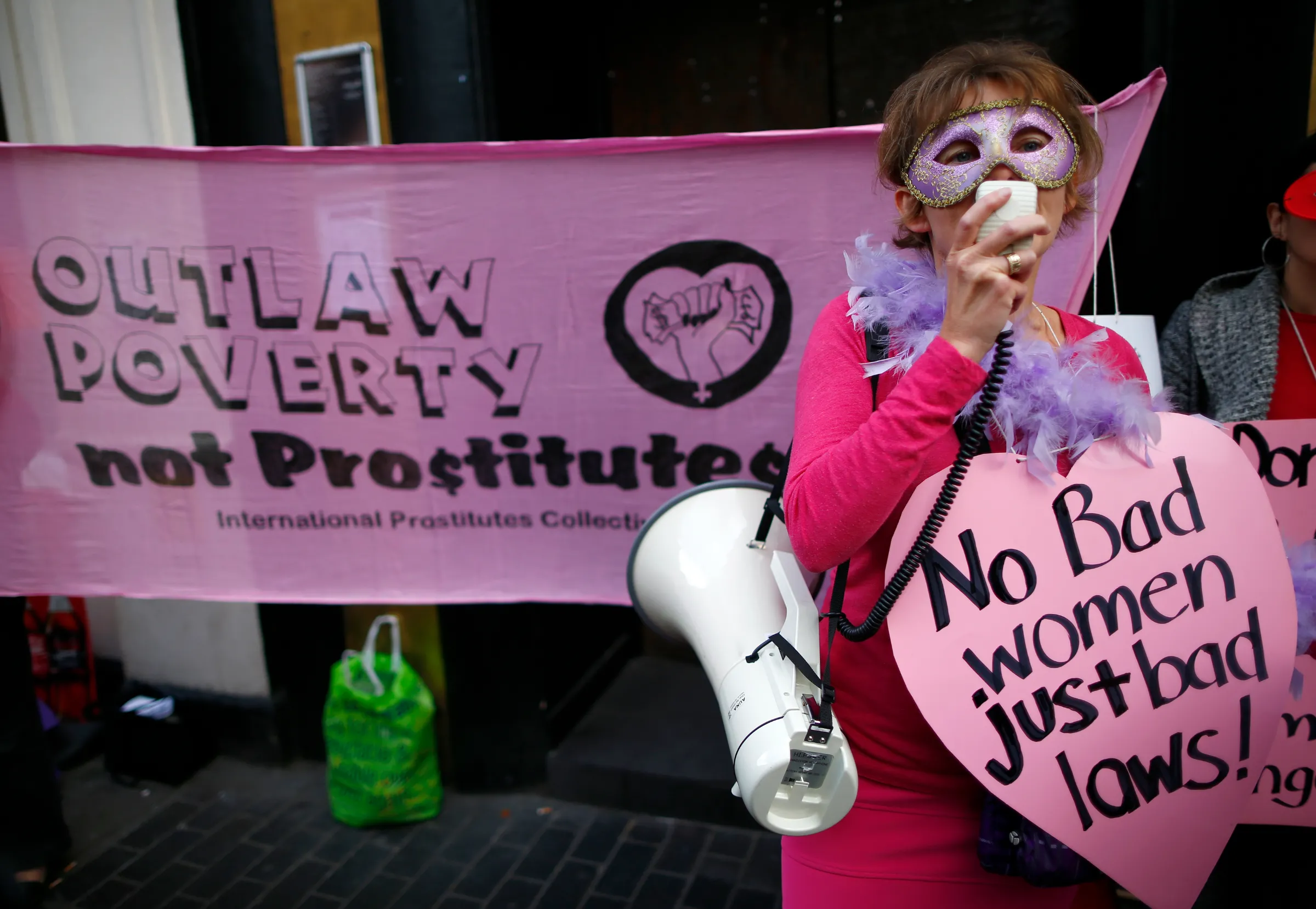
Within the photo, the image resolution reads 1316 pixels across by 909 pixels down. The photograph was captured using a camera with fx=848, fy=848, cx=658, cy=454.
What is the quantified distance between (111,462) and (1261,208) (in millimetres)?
3524

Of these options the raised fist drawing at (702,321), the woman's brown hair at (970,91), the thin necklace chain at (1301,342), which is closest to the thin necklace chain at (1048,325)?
the woman's brown hair at (970,91)

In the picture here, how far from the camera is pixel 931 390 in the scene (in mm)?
1050

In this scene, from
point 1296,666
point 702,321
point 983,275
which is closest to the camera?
point 983,275

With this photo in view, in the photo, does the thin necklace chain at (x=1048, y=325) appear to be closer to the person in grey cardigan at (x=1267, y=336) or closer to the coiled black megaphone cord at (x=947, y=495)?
the coiled black megaphone cord at (x=947, y=495)

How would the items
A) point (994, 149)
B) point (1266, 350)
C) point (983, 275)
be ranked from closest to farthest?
point (983, 275)
point (994, 149)
point (1266, 350)

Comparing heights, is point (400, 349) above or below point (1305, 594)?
A: above

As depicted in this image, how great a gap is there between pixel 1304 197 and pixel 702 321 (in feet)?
4.54

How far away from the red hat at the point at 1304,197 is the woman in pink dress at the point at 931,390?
65cm

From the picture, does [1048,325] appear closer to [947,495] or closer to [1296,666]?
[947,495]

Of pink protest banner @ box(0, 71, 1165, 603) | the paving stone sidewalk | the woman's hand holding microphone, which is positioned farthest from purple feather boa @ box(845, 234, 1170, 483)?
the paving stone sidewalk

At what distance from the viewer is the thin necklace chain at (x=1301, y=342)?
1.84 metres

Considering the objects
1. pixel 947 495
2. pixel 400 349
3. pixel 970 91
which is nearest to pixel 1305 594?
pixel 947 495

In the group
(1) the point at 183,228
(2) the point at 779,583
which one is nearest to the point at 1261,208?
(2) the point at 779,583

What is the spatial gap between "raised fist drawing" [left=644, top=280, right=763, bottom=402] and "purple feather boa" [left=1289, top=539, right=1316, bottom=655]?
53.6 inches
